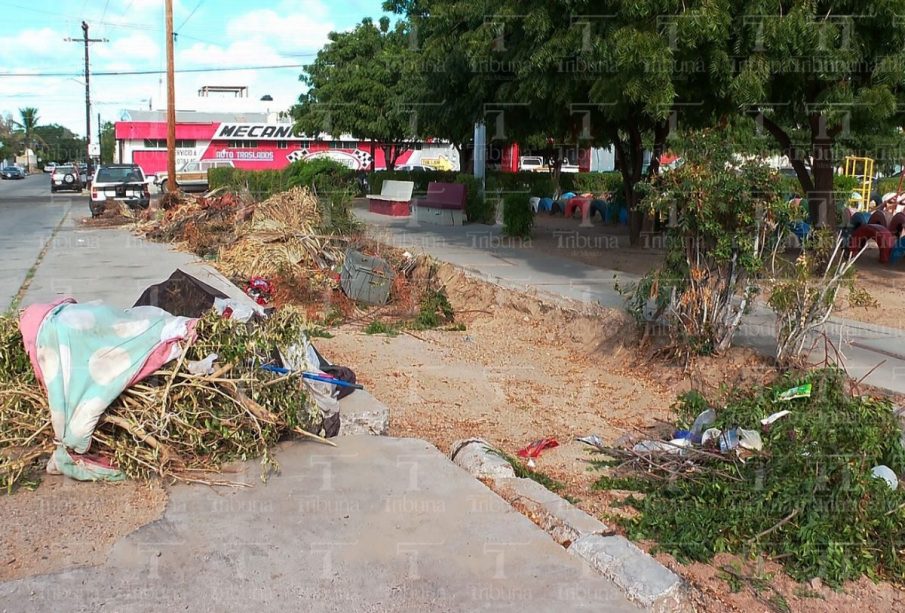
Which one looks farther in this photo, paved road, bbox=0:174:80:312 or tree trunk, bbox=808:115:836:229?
paved road, bbox=0:174:80:312

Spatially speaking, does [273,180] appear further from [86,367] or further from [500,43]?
[86,367]

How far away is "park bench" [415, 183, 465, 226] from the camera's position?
74.7 ft

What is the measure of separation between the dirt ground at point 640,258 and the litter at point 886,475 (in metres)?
3.15

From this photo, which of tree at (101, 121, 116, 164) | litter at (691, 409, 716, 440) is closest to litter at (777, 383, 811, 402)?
litter at (691, 409, 716, 440)

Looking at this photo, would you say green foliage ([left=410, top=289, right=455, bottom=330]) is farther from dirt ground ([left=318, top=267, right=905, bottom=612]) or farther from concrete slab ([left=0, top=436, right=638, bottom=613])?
concrete slab ([left=0, top=436, right=638, bottom=613])

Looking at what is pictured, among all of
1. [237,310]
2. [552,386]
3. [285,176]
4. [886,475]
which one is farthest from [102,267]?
[285,176]

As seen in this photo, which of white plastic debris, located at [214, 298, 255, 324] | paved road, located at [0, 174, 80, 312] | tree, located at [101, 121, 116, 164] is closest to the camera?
white plastic debris, located at [214, 298, 255, 324]

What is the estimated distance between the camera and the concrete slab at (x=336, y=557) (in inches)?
147

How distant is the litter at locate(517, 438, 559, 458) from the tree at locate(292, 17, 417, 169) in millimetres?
27576

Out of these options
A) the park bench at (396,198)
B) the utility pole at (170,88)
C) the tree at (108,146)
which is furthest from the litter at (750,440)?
the tree at (108,146)

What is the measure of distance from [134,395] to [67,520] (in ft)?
2.72

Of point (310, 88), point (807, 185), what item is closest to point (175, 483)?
point (807, 185)

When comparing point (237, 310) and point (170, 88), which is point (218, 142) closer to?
point (170, 88)

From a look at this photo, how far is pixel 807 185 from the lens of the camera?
13727mm
